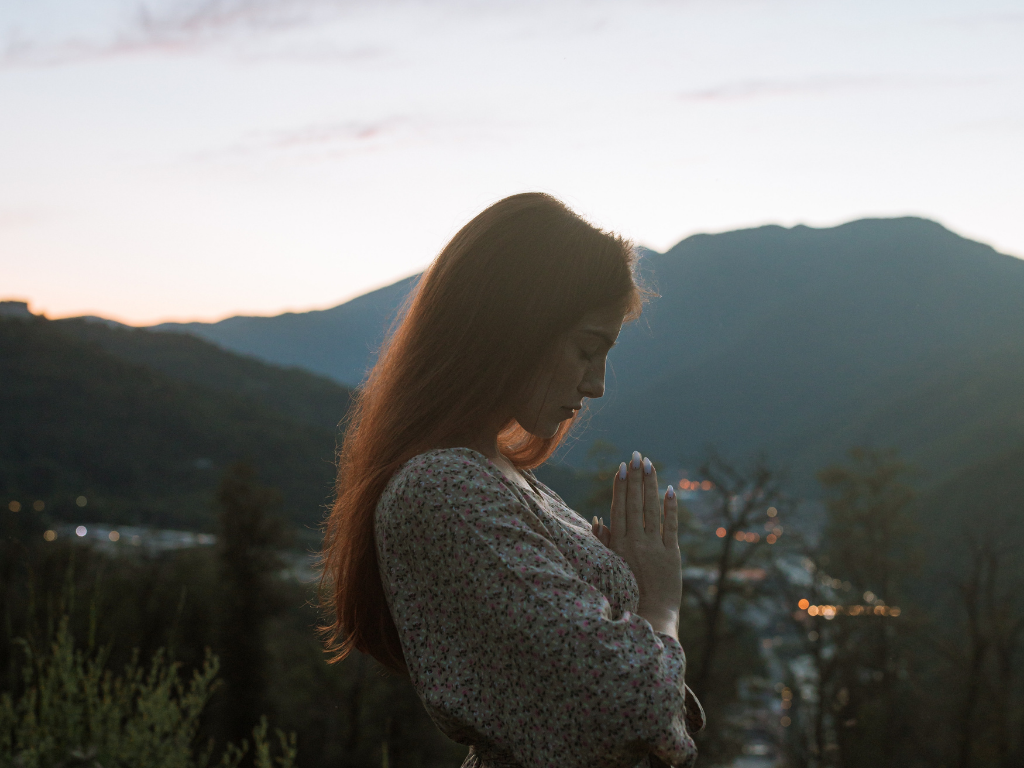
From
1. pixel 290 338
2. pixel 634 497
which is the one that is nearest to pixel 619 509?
pixel 634 497

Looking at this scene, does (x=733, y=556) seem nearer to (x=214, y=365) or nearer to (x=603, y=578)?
(x=603, y=578)

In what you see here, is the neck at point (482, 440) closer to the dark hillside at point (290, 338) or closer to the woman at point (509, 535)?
the woman at point (509, 535)

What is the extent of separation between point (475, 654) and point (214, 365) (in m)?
49.9

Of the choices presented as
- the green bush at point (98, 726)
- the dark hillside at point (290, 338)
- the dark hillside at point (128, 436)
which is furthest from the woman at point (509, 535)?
the dark hillside at point (290, 338)

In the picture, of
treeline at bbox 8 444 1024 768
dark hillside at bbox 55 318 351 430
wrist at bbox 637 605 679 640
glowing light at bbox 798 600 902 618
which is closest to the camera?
wrist at bbox 637 605 679 640

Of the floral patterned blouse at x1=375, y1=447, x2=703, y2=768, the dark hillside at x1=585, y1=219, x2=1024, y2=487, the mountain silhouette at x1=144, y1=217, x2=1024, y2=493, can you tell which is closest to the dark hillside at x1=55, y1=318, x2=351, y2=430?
the mountain silhouette at x1=144, y1=217, x2=1024, y2=493

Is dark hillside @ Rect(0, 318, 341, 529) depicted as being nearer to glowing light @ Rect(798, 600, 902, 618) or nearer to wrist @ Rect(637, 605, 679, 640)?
glowing light @ Rect(798, 600, 902, 618)

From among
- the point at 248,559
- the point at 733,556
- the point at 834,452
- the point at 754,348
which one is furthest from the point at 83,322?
the point at 834,452

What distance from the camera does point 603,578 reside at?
1326mm

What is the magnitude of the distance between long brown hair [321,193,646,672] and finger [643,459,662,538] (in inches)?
11.6

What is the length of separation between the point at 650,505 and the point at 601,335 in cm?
33

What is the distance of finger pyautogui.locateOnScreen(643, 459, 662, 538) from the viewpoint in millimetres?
1431

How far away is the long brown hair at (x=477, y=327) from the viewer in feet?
4.33

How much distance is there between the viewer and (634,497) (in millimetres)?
1443
